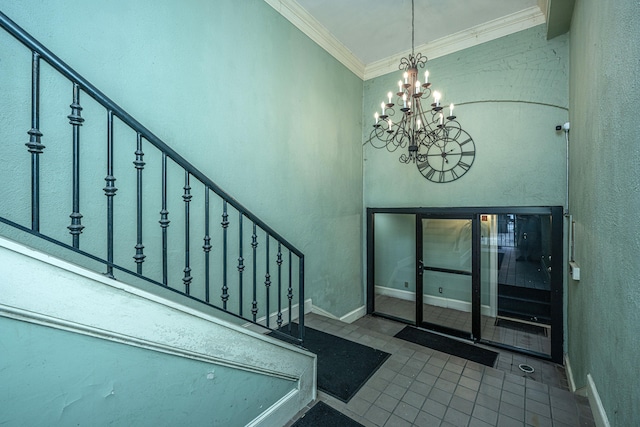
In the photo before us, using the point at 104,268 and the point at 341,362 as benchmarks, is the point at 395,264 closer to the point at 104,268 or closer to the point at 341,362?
the point at 341,362

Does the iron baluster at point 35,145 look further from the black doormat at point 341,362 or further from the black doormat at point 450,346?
the black doormat at point 450,346

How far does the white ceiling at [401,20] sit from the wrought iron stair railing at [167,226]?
2584 mm

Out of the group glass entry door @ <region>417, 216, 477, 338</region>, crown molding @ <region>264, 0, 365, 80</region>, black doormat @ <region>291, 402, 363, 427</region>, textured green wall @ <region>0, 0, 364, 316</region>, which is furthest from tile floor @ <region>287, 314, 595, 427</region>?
crown molding @ <region>264, 0, 365, 80</region>

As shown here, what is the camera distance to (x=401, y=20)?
3.60 metres

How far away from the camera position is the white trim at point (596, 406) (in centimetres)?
163

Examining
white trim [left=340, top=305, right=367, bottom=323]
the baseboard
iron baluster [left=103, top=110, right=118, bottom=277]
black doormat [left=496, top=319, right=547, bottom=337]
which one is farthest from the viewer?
white trim [left=340, top=305, right=367, bottom=323]

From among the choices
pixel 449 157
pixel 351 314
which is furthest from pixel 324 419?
pixel 449 157

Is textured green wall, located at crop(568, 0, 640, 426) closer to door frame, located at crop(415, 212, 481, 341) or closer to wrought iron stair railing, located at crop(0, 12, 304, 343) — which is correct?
door frame, located at crop(415, 212, 481, 341)

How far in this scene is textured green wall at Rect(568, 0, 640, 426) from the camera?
1.22 meters

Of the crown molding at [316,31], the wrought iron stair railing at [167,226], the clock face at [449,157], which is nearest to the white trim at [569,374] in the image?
the clock face at [449,157]

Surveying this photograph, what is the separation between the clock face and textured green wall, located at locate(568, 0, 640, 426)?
1.45m

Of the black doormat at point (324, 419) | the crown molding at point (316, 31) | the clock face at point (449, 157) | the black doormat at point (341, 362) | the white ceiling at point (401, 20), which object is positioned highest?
the white ceiling at point (401, 20)

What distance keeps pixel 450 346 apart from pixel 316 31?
4.57 metres

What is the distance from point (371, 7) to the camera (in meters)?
3.38
